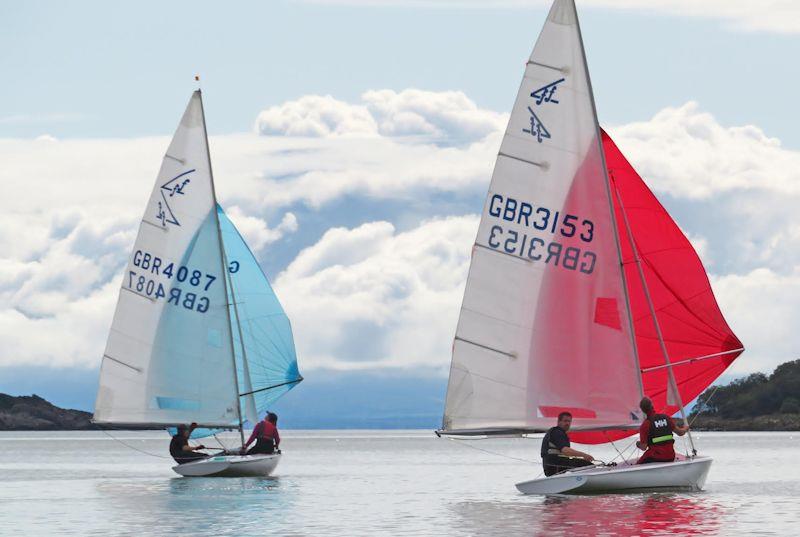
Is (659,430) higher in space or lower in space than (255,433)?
lower

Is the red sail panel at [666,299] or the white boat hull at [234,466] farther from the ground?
the red sail panel at [666,299]

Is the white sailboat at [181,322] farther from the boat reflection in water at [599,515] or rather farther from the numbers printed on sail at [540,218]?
the numbers printed on sail at [540,218]

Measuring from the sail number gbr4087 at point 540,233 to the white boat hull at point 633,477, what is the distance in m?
4.62

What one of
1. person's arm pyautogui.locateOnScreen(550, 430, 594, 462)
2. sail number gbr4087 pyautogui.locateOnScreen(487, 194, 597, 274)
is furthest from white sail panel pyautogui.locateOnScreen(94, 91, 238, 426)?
person's arm pyautogui.locateOnScreen(550, 430, 594, 462)

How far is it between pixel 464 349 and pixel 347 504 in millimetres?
7551

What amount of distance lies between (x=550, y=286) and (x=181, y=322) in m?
18.7

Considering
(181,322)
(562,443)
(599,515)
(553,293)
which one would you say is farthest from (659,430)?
(181,322)

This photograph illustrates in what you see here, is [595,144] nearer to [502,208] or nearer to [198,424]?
[502,208]

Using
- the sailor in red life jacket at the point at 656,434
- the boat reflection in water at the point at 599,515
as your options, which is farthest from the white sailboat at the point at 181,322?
the sailor in red life jacket at the point at 656,434

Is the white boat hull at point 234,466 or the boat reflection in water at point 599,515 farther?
the white boat hull at point 234,466

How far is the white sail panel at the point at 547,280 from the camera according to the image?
3334 cm

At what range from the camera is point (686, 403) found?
35125 mm

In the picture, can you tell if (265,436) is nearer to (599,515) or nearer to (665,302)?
(665,302)

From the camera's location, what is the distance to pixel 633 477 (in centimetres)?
3238
